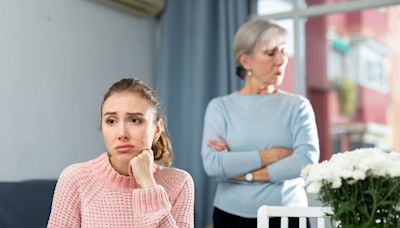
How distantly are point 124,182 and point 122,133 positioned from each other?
172mm

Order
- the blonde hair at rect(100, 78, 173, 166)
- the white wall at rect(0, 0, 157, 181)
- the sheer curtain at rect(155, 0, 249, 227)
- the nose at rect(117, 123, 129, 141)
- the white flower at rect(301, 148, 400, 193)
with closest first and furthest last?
the white flower at rect(301, 148, 400, 193) → the nose at rect(117, 123, 129, 141) → the blonde hair at rect(100, 78, 173, 166) → the white wall at rect(0, 0, 157, 181) → the sheer curtain at rect(155, 0, 249, 227)

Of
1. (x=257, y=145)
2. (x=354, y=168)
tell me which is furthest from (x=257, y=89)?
(x=354, y=168)

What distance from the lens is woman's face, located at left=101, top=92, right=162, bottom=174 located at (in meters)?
1.36

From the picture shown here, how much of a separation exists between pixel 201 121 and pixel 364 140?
2.18m

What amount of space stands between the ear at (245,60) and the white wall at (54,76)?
2.48 feet

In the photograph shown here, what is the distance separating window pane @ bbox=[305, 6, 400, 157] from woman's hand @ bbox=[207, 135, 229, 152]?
2.20m

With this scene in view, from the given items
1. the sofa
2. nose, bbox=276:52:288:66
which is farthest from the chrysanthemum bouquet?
the sofa

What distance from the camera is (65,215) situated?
1.39 meters

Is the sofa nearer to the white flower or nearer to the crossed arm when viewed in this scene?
the crossed arm

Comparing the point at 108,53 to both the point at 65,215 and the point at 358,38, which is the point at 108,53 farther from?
the point at 358,38

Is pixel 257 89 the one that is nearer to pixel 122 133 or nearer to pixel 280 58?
pixel 280 58

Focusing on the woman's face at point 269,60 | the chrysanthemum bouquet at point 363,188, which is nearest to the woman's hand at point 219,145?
the woman's face at point 269,60

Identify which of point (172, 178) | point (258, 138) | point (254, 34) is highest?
point (254, 34)

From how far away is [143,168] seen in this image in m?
1.37
